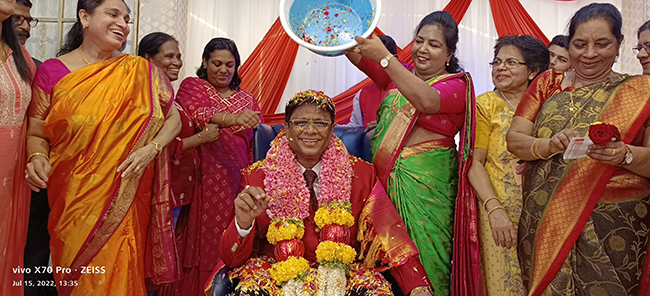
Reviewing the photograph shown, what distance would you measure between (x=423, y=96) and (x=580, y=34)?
0.67 meters

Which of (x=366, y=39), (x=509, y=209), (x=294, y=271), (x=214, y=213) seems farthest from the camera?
(x=214, y=213)

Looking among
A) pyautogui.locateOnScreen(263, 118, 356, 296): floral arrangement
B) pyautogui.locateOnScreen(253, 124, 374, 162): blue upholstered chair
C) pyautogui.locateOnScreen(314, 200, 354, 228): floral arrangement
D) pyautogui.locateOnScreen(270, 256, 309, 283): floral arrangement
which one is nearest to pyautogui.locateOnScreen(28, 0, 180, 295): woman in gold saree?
pyautogui.locateOnScreen(253, 124, 374, 162): blue upholstered chair

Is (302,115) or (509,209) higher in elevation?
(302,115)

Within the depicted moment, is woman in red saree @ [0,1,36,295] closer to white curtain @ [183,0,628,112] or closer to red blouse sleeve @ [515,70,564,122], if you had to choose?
red blouse sleeve @ [515,70,564,122]

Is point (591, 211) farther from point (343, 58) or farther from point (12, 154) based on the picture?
point (343, 58)

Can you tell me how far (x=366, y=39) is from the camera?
2244 millimetres

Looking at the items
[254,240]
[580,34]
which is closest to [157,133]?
[254,240]

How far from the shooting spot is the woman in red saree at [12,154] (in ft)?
7.19

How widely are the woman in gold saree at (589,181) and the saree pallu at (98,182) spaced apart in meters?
1.71

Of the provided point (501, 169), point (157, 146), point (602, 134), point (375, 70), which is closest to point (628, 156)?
point (602, 134)

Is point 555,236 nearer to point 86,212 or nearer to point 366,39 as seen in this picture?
point 366,39

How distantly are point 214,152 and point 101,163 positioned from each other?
44.4 inches

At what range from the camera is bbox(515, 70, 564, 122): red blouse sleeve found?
2.09 meters

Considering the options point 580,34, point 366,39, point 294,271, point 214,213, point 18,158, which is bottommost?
point 214,213
